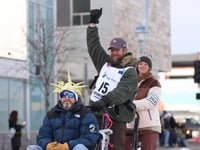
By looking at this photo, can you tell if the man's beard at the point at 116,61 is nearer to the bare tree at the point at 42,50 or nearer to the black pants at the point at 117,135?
the black pants at the point at 117,135

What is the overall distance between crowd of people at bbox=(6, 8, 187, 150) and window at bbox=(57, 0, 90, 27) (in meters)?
31.1

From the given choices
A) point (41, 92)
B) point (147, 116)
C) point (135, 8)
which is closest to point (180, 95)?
point (135, 8)

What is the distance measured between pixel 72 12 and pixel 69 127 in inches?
1306

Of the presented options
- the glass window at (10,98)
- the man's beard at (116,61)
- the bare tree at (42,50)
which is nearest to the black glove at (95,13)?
the man's beard at (116,61)

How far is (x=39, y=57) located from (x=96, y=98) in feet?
69.3

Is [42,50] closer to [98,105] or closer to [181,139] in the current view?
[181,139]

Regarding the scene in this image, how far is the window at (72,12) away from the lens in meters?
40.4

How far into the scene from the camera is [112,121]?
8.45m

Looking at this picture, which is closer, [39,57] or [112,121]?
[112,121]

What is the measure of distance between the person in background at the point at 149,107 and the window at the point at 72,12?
102 feet

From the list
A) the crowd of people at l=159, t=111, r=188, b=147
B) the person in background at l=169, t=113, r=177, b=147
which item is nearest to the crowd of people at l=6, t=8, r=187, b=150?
the crowd of people at l=159, t=111, r=188, b=147

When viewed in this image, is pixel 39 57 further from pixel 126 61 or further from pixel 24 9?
pixel 126 61

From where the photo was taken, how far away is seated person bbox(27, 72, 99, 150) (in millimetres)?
7695

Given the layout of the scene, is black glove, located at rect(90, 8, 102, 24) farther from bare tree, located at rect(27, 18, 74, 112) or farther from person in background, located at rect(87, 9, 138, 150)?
bare tree, located at rect(27, 18, 74, 112)
